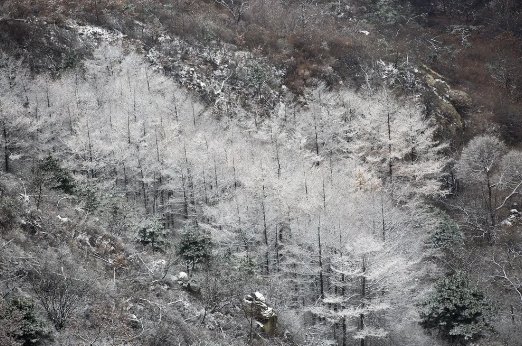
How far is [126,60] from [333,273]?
99.7 ft

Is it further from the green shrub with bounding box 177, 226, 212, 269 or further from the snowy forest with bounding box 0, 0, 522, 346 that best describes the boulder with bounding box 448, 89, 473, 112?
the green shrub with bounding box 177, 226, 212, 269

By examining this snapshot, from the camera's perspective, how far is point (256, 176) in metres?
33.7

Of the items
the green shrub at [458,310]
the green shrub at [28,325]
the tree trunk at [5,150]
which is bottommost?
the green shrub at [458,310]

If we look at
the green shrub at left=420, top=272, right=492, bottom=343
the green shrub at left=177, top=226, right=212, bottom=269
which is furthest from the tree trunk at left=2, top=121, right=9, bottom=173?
the green shrub at left=420, top=272, right=492, bottom=343

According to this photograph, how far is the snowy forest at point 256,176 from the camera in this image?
20359 millimetres

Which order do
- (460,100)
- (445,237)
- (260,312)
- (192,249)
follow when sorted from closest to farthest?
(260,312) → (192,249) → (445,237) → (460,100)

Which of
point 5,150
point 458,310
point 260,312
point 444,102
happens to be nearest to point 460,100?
point 444,102

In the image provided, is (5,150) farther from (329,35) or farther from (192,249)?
(329,35)

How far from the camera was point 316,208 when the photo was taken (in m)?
31.2

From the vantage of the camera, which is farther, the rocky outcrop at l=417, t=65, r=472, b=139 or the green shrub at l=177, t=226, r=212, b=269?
the rocky outcrop at l=417, t=65, r=472, b=139

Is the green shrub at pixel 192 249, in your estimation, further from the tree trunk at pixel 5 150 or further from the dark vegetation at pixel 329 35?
the dark vegetation at pixel 329 35

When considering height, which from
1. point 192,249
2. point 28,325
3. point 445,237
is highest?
point 28,325

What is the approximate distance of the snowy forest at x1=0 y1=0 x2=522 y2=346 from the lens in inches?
802

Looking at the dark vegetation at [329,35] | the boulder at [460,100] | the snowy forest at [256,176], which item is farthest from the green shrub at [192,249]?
the boulder at [460,100]
